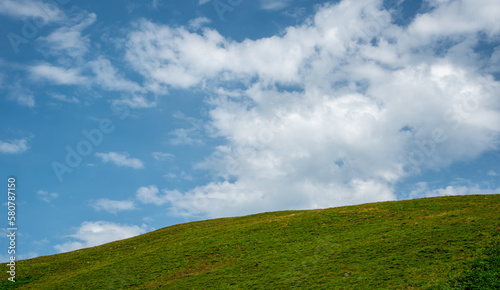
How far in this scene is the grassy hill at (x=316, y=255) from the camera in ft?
107

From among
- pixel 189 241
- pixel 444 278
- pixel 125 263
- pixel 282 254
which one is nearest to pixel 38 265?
pixel 125 263

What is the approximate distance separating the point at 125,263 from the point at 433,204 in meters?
45.9

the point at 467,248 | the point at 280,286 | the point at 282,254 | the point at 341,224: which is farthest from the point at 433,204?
the point at 280,286

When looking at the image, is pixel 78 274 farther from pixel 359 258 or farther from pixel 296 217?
pixel 359 258

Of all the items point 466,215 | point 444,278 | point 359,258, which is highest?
point 466,215

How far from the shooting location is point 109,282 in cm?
4300

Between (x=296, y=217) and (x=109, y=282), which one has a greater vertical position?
(x=296, y=217)

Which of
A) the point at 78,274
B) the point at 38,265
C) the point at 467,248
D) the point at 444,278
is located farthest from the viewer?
the point at 38,265

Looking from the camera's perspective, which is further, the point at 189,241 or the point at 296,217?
the point at 296,217

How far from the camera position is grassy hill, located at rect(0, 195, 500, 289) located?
32.6 meters

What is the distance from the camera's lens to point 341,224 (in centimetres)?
5025

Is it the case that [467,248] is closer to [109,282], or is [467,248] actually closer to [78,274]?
[109,282]

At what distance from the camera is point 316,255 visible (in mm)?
40406

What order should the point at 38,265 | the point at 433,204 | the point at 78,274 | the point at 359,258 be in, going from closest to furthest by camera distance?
the point at 359,258, the point at 78,274, the point at 433,204, the point at 38,265
